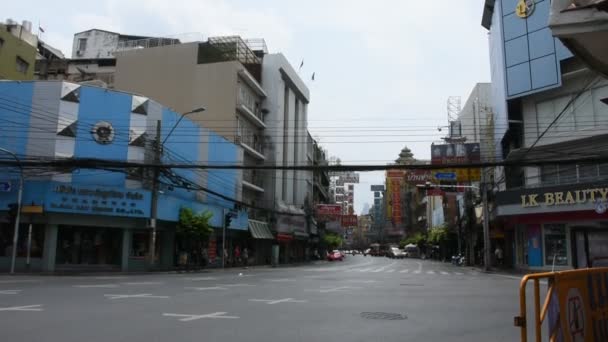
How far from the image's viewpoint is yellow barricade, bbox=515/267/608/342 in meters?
5.47

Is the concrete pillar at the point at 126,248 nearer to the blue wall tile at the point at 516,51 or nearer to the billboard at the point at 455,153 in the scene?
the billboard at the point at 455,153

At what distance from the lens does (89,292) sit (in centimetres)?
1440

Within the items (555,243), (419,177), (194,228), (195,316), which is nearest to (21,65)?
(194,228)

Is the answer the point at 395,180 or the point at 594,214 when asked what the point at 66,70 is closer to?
the point at 594,214

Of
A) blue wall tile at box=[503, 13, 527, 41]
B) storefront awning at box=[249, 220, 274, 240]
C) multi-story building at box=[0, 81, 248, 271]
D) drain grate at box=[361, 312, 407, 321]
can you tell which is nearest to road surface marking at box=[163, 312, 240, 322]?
drain grate at box=[361, 312, 407, 321]

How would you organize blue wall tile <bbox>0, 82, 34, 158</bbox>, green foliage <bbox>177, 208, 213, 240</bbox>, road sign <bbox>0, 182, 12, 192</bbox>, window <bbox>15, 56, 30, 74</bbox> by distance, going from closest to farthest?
road sign <bbox>0, 182, 12, 192</bbox> < blue wall tile <bbox>0, 82, 34, 158</bbox> < green foliage <bbox>177, 208, 213, 240</bbox> < window <bbox>15, 56, 30, 74</bbox>

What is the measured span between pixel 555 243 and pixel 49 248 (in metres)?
29.5

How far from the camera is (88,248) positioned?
28094mm

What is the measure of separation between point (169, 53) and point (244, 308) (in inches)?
1498

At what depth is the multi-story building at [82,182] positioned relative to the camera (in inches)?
1025

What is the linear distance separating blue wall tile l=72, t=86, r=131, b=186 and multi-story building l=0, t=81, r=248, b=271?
50 mm

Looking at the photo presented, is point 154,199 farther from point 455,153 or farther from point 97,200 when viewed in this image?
point 455,153

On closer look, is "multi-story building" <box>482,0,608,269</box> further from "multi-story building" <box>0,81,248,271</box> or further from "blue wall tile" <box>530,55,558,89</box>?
"multi-story building" <box>0,81,248,271</box>

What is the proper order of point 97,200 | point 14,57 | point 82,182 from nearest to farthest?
1. point 97,200
2. point 82,182
3. point 14,57
